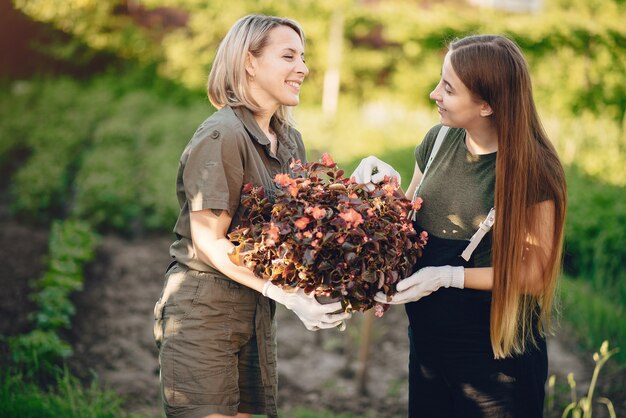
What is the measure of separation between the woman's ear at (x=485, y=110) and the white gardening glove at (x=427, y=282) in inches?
21.9

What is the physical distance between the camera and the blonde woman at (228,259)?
2.23 metres

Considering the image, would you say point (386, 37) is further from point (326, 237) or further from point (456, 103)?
point (326, 237)

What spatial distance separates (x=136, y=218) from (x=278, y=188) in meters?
4.92

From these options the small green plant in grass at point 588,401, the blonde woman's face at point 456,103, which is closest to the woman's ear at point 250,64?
the blonde woman's face at point 456,103

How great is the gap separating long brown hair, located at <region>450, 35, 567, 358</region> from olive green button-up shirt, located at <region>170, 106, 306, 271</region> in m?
0.77

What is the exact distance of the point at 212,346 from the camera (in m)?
2.31

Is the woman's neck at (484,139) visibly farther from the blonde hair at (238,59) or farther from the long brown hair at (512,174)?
the blonde hair at (238,59)

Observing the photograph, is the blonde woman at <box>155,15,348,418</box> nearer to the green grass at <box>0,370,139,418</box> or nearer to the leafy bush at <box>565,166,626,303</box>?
the green grass at <box>0,370,139,418</box>

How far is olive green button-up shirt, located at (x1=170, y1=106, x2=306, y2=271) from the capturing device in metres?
2.19

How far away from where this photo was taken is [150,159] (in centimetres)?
757

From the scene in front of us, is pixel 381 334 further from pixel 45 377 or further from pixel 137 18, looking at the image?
pixel 137 18

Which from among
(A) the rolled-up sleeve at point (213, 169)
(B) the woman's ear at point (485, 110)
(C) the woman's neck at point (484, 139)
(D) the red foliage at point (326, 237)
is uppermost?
(B) the woman's ear at point (485, 110)

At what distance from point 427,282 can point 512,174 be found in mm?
474

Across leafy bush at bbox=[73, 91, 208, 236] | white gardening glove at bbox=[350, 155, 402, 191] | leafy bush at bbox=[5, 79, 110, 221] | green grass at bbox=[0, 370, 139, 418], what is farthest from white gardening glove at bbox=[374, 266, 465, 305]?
leafy bush at bbox=[5, 79, 110, 221]
